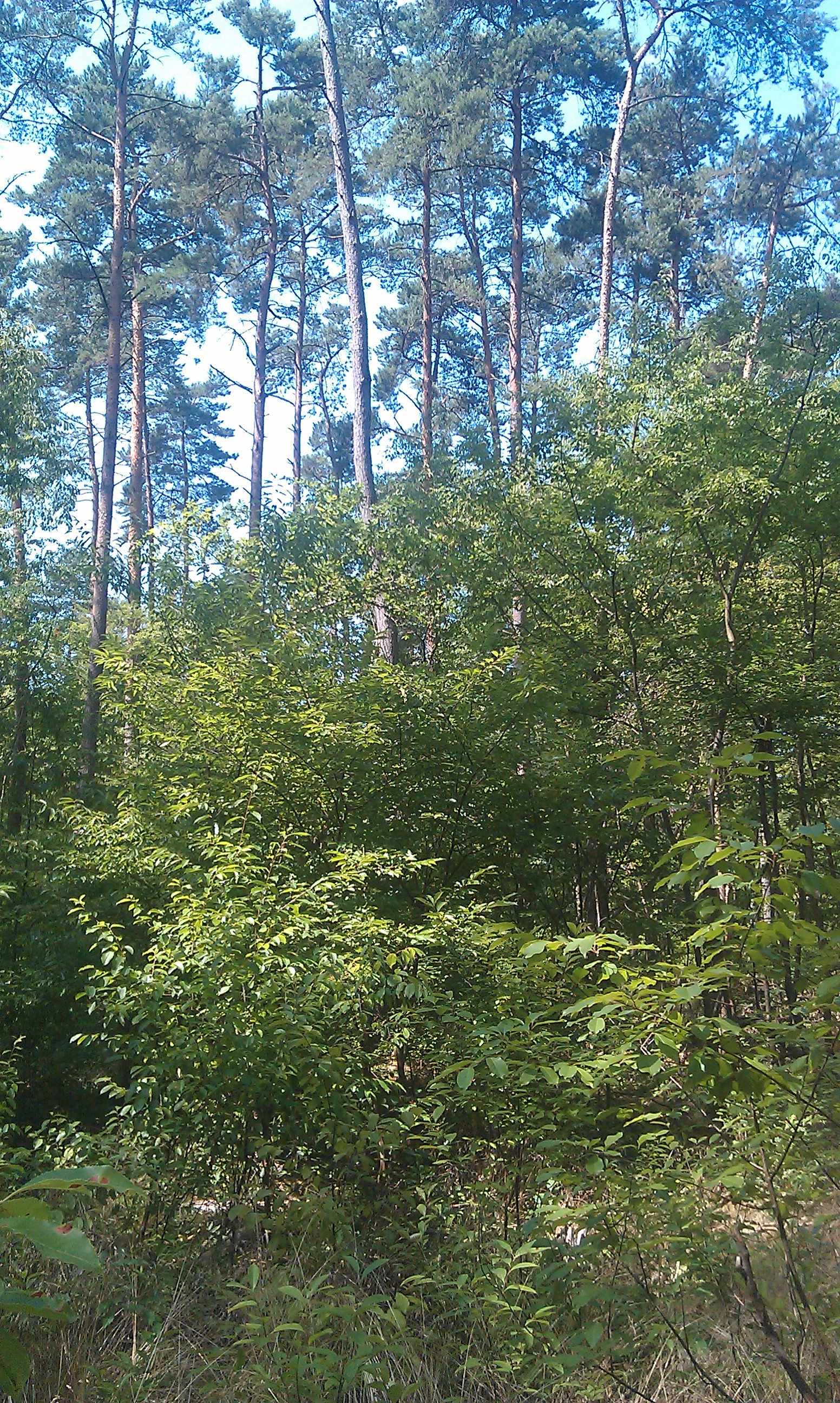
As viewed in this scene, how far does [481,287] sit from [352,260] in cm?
965

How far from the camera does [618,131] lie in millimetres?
15766

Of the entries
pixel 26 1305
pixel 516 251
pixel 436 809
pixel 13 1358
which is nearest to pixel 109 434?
pixel 436 809

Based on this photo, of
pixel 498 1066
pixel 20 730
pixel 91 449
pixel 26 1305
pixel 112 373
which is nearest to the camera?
pixel 26 1305

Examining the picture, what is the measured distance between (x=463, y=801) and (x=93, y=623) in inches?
235

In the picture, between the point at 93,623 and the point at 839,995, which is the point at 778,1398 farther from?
the point at 93,623

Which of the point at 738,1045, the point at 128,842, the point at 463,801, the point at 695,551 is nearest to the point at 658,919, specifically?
the point at 463,801

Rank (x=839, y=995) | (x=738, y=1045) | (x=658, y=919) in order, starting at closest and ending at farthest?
(x=839, y=995)
(x=738, y=1045)
(x=658, y=919)

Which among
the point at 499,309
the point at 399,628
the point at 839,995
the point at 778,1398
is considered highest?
the point at 499,309

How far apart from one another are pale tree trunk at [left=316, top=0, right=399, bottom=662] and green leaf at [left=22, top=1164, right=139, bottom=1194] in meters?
11.0

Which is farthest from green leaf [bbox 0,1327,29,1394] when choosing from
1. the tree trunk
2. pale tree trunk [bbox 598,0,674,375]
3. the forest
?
pale tree trunk [bbox 598,0,674,375]

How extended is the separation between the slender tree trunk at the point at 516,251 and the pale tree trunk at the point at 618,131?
194cm

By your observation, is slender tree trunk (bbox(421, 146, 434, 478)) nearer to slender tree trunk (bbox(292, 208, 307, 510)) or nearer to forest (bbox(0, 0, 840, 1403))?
forest (bbox(0, 0, 840, 1403))

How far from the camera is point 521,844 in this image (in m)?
7.85

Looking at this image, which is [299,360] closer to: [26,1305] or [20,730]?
[20,730]
